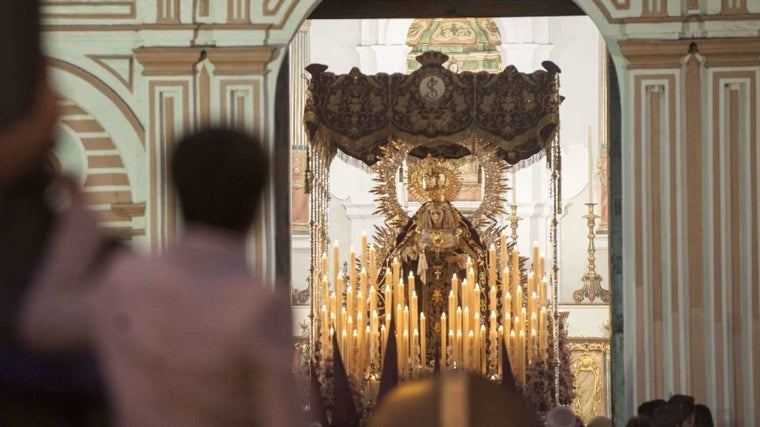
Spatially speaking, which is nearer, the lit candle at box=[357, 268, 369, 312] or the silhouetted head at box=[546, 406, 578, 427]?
the silhouetted head at box=[546, 406, 578, 427]

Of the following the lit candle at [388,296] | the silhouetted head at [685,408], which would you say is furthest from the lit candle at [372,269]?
the silhouetted head at [685,408]

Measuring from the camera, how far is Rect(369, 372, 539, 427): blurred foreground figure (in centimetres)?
148

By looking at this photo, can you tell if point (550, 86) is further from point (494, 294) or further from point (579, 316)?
point (579, 316)

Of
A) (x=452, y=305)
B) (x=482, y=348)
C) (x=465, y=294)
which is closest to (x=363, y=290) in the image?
(x=452, y=305)

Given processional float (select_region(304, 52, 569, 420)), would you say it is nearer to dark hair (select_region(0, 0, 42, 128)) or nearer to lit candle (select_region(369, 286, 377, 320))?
lit candle (select_region(369, 286, 377, 320))

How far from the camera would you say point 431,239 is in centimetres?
1577

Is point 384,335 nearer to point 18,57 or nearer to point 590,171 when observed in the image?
point 590,171

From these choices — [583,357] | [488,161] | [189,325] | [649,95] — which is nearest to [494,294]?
[488,161]

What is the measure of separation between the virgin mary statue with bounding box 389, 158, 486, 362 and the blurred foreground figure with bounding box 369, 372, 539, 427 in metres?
14.1

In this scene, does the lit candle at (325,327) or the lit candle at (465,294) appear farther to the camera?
the lit candle at (465,294)

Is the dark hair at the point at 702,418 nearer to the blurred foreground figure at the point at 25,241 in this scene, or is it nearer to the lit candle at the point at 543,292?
the lit candle at the point at 543,292

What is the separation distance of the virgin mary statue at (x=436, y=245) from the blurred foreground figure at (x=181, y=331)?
14162 mm


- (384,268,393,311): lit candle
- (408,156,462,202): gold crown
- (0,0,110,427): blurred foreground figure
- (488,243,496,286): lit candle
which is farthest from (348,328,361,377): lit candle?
(0,0,110,427): blurred foreground figure

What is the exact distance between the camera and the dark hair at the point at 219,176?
154cm
